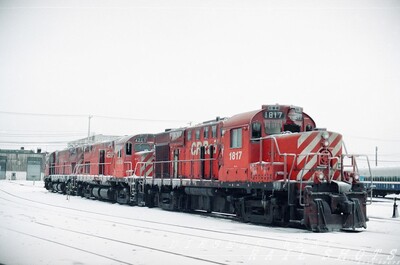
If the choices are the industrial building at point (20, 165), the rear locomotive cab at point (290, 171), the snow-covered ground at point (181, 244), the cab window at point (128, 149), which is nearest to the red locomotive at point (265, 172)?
the rear locomotive cab at point (290, 171)

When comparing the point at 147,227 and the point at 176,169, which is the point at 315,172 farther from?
the point at 176,169

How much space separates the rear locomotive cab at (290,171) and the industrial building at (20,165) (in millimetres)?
92365

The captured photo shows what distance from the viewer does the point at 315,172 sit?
14164 mm

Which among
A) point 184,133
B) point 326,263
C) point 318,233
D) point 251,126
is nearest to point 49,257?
point 326,263

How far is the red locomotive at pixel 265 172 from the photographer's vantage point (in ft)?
45.3

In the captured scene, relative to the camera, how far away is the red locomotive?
13.8 meters

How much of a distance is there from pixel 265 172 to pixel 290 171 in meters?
1.27

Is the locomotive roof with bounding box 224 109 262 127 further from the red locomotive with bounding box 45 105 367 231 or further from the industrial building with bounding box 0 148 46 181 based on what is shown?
the industrial building with bounding box 0 148 46 181

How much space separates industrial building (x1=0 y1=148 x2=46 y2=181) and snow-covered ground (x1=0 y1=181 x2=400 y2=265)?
93.1 meters

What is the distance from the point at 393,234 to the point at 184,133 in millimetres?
10836

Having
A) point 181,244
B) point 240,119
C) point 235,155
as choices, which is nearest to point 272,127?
point 240,119

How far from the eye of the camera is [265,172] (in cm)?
1507

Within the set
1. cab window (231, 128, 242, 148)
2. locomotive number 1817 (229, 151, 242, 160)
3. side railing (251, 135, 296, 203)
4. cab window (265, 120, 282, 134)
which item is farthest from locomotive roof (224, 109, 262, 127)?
locomotive number 1817 (229, 151, 242, 160)

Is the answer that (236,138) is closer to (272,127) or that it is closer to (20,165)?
(272,127)
